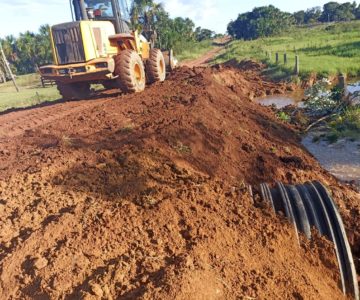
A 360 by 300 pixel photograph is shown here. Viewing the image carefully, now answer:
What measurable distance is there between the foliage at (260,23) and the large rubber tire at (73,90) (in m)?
64.3

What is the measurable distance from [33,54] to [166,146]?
5659cm

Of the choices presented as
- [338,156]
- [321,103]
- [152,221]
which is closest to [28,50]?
[321,103]

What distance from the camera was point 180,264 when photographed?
288 centimetres

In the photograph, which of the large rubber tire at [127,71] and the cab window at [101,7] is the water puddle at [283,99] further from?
the cab window at [101,7]

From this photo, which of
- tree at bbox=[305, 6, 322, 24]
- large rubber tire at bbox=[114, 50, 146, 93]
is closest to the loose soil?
large rubber tire at bbox=[114, 50, 146, 93]

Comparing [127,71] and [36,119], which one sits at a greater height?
[127,71]


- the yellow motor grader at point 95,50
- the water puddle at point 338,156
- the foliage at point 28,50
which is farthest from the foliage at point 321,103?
the foliage at point 28,50

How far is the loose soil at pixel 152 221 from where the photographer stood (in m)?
2.88

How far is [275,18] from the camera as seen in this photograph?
7550 cm

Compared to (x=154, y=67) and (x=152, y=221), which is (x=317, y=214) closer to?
(x=152, y=221)

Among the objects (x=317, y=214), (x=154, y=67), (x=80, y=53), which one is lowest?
(x=317, y=214)

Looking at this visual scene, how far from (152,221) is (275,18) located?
79786 millimetres

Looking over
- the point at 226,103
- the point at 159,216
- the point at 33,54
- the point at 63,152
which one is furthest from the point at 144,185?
the point at 33,54

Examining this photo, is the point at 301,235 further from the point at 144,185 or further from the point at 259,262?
the point at 144,185
